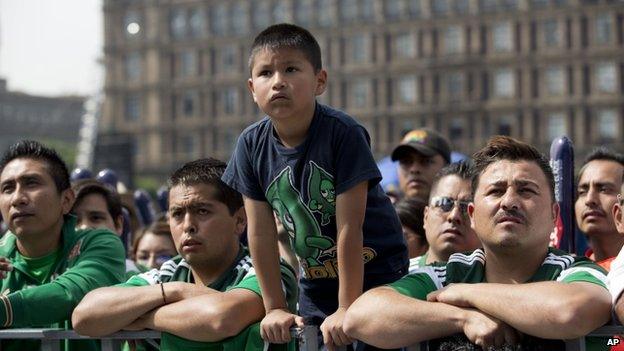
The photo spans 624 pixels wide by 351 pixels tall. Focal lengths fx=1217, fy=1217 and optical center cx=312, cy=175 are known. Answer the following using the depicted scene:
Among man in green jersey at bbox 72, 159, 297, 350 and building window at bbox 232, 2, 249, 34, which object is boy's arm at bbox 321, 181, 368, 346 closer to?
man in green jersey at bbox 72, 159, 297, 350

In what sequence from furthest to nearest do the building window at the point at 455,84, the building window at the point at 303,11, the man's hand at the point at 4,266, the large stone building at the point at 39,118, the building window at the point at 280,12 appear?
1. the large stone building at the point at 39,118
2. the building window at the point at 280,12
3. the building window at the point at 303,11
4. the building window at the point at 455,84
5. the man's hand at the point at 4,266

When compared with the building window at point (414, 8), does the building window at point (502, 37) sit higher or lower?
lower

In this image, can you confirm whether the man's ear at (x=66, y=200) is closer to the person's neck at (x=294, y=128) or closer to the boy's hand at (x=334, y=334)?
the person's neck at (x=294, y=128)

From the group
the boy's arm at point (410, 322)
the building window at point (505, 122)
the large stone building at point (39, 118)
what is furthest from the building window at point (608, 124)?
the boy's arm at point (410, 322)

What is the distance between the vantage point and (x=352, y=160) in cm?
→ 443

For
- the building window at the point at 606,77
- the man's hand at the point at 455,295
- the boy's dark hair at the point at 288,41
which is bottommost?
the man's hand at the point at 455,295

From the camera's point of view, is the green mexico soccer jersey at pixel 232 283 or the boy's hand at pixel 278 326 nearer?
the boy's hand at pixel 278 326

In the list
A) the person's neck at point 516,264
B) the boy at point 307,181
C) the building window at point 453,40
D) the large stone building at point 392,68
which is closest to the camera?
the person's neck at point 516,264

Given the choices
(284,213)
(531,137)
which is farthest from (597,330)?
(531,137)

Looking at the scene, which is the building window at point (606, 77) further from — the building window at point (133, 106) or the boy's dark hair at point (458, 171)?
the boy's dark hair at point (458, 171)

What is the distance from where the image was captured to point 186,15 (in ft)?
293

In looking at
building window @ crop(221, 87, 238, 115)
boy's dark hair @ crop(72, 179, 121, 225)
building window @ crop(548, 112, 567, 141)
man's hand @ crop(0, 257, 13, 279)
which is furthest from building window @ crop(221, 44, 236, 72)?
man's hand @ crop(0, 257, 13, 279)

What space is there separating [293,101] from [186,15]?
8609 centimetres

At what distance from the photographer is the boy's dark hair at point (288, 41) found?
444cm
